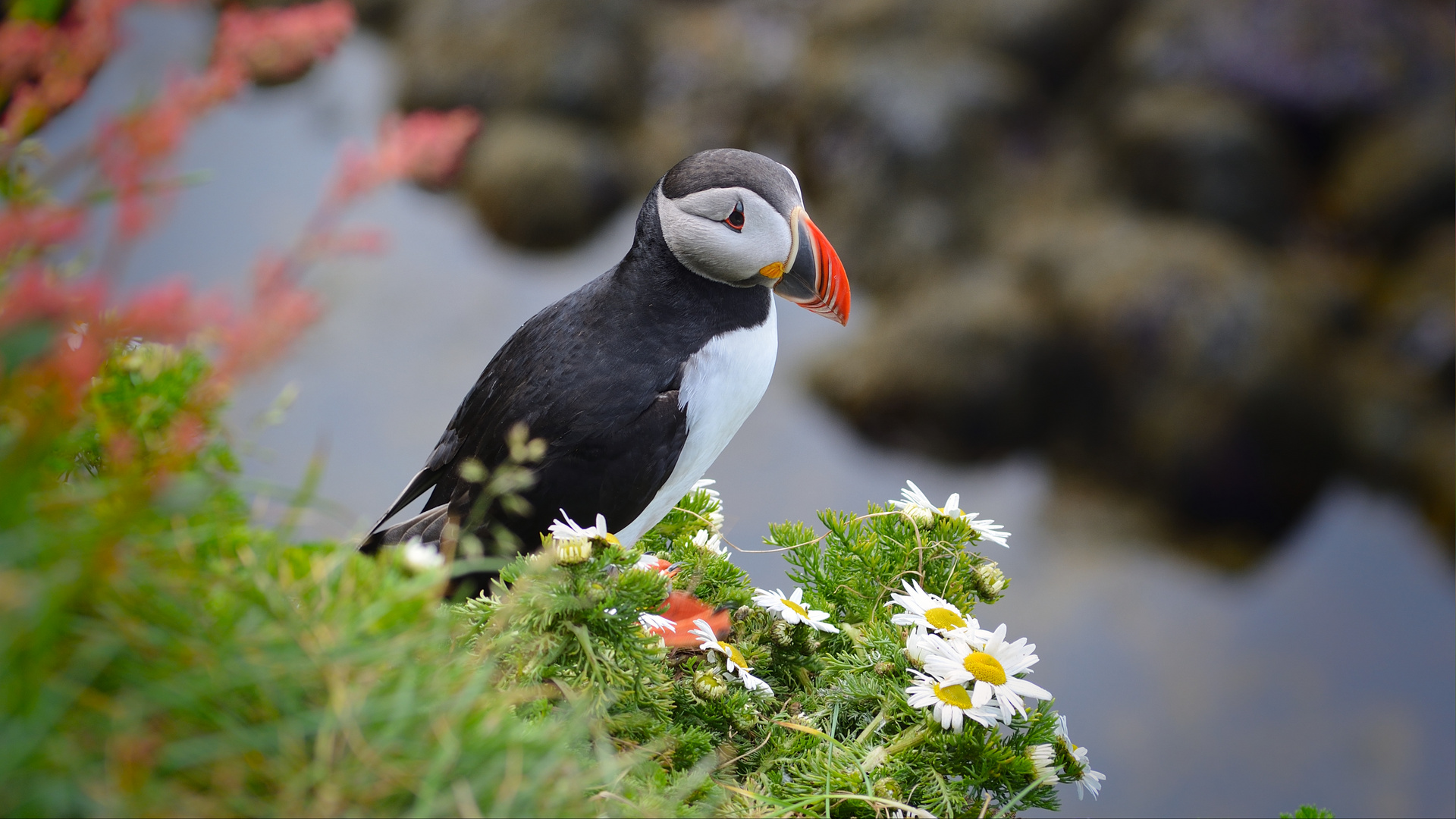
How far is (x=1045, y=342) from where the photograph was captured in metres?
3.93

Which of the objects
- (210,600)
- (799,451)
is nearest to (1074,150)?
(799,451)

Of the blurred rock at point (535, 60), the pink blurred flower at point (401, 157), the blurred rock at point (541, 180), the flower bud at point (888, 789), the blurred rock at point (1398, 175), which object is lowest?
the pink blurred flower at point (401, 157)

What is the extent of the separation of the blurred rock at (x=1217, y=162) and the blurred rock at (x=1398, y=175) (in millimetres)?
230

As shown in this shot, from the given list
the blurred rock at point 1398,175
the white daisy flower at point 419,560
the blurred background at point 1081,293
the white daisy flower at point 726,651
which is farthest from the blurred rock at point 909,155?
the white daisy flower at point 419,560

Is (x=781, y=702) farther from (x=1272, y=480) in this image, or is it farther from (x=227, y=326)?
(x=1272, y=480)

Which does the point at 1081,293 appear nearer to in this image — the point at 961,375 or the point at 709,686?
the point at 961,375

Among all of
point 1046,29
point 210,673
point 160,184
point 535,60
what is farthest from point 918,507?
point 535,60

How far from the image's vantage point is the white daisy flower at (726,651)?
1.15 meters

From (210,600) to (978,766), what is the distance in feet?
2.63

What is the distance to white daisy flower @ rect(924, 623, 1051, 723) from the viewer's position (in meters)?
1.08

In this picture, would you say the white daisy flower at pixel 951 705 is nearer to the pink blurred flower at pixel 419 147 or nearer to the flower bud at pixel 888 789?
the flower bud at pixel 888 789

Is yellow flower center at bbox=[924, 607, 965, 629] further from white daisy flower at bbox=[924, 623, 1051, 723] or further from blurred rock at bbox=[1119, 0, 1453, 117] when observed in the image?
blurred rock at bbox=[1119, 0, 1453, 117]

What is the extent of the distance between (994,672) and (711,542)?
0.51 meters

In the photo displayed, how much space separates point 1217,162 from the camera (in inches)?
160
